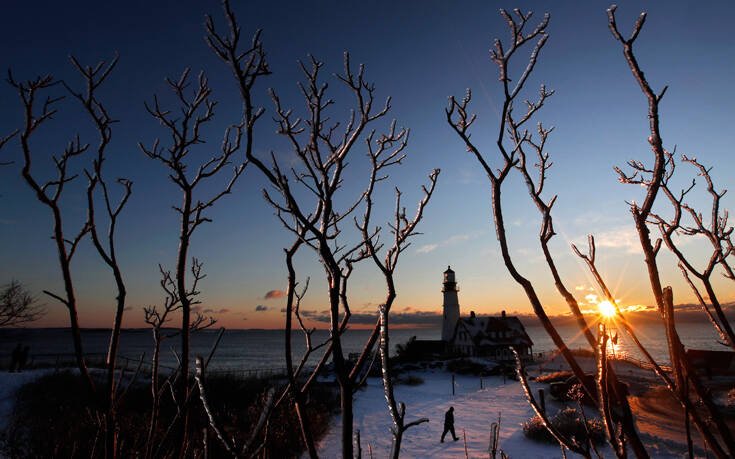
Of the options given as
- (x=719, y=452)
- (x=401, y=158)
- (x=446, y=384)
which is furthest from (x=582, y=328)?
(x=446, y=384)

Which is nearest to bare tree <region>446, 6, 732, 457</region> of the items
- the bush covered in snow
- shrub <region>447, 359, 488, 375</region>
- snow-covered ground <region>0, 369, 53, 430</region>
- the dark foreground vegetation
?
the dark foreground vegetation

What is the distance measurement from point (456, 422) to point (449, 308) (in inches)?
1523

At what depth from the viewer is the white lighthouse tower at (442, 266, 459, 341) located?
179 feet

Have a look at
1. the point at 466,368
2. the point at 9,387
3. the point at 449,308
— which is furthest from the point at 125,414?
the point at 449,308

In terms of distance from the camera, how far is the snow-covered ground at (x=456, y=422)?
12.7 m

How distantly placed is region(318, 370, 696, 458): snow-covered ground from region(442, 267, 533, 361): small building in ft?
59.2

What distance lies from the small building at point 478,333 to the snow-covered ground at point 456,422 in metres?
18.1

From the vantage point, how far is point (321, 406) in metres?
16.5

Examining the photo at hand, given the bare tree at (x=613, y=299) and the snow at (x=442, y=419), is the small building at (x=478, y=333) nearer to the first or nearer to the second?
the snow at (x=442, y=419)

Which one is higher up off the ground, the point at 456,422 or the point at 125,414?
the point at 125,414

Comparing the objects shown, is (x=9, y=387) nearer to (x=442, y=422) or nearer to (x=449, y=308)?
(x=442, y=422)

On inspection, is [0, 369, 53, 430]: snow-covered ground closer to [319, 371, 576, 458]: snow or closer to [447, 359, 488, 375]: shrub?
[319, 371, 576, 458]: snow

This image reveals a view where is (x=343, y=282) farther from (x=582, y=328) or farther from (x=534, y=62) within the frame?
(x=534, y=62)

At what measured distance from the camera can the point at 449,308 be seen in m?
55.0
